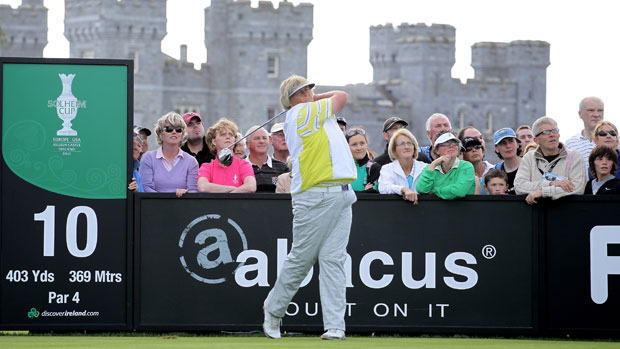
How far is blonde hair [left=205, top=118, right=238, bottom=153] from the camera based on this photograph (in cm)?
1245

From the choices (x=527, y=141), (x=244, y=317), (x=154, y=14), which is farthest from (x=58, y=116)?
(x=154, y=14)

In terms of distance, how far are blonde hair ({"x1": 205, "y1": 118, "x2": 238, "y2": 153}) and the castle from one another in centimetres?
6571

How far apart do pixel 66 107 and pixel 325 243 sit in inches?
95.3

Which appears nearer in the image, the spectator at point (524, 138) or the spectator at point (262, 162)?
the spectator at point (262, 162)

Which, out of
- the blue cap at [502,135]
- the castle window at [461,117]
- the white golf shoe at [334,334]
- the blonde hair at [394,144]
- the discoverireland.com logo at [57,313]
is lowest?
the white golf shoe at [334,334]

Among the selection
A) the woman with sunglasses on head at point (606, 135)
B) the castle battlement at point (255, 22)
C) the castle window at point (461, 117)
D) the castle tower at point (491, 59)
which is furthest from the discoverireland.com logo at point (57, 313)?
the castle tower at point (491, 59)

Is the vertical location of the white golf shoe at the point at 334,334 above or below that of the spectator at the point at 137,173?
below

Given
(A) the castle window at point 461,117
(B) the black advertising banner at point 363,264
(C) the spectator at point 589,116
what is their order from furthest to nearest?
Result: (A) the castle window at point 461,117, (C) the spectator at point 589,116, (B) the black advertising banner at point 363,264

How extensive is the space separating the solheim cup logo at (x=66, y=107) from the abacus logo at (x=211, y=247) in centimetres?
118

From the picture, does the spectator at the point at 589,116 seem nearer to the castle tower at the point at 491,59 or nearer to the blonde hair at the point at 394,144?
the blonde hair at the point at 394,144

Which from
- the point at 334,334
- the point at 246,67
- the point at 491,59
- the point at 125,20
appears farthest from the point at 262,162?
the point at 491,59

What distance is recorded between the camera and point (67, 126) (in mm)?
11055

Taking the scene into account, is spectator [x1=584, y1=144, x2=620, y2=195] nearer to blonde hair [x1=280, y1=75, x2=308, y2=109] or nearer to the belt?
the belt

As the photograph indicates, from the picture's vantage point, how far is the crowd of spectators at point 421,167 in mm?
11367
